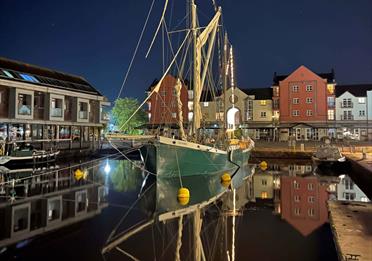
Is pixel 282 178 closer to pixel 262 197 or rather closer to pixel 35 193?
pixel 262 197

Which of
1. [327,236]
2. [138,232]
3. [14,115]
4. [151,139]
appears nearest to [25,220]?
[138,232]

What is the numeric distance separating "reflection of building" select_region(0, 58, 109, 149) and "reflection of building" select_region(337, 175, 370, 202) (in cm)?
3174

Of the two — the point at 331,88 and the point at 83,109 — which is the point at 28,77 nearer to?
the point at 83,109

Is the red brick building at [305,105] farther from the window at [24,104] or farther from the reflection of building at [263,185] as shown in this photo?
the window at [24,104]

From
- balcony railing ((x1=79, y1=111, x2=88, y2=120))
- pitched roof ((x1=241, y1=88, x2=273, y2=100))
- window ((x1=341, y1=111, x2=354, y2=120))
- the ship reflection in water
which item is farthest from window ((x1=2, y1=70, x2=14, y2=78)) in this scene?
window ((x1=341, y1=111, x2=354, y2=120))

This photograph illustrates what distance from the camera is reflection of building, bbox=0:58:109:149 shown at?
116 feet

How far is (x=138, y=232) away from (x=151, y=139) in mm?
10082

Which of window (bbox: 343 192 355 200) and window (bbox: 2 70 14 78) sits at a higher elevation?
window (bbox: 2 70 14 78)

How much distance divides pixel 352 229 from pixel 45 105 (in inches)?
1473

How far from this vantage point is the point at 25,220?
43.4 ft

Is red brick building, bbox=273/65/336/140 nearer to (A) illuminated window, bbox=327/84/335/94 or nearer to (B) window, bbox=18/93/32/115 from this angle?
(A) illuminated window, bbox=327/84/335/94

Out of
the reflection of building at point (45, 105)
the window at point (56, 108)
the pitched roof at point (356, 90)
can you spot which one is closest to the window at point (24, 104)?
the reflection of building at point (45, 105)

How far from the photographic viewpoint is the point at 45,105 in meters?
39.9

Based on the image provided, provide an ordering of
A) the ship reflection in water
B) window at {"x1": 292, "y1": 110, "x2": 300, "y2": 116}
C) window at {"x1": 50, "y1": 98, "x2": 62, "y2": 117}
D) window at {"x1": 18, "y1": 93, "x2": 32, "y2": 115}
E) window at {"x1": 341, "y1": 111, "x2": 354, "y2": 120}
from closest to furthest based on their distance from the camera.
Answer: the ship reflection in water, window at {"x1": 18, "y1": 93, "x2": 32, "y2": 115}, window at {"x1": 50, "y1": 98, "x2": 62, "y2": 117}, window at {"x1": 341, "y1": 111, "x2": 354, "y2": 120}, window at {"x1": 292, "y1": 110, "x2": 300, "y2": 116}
